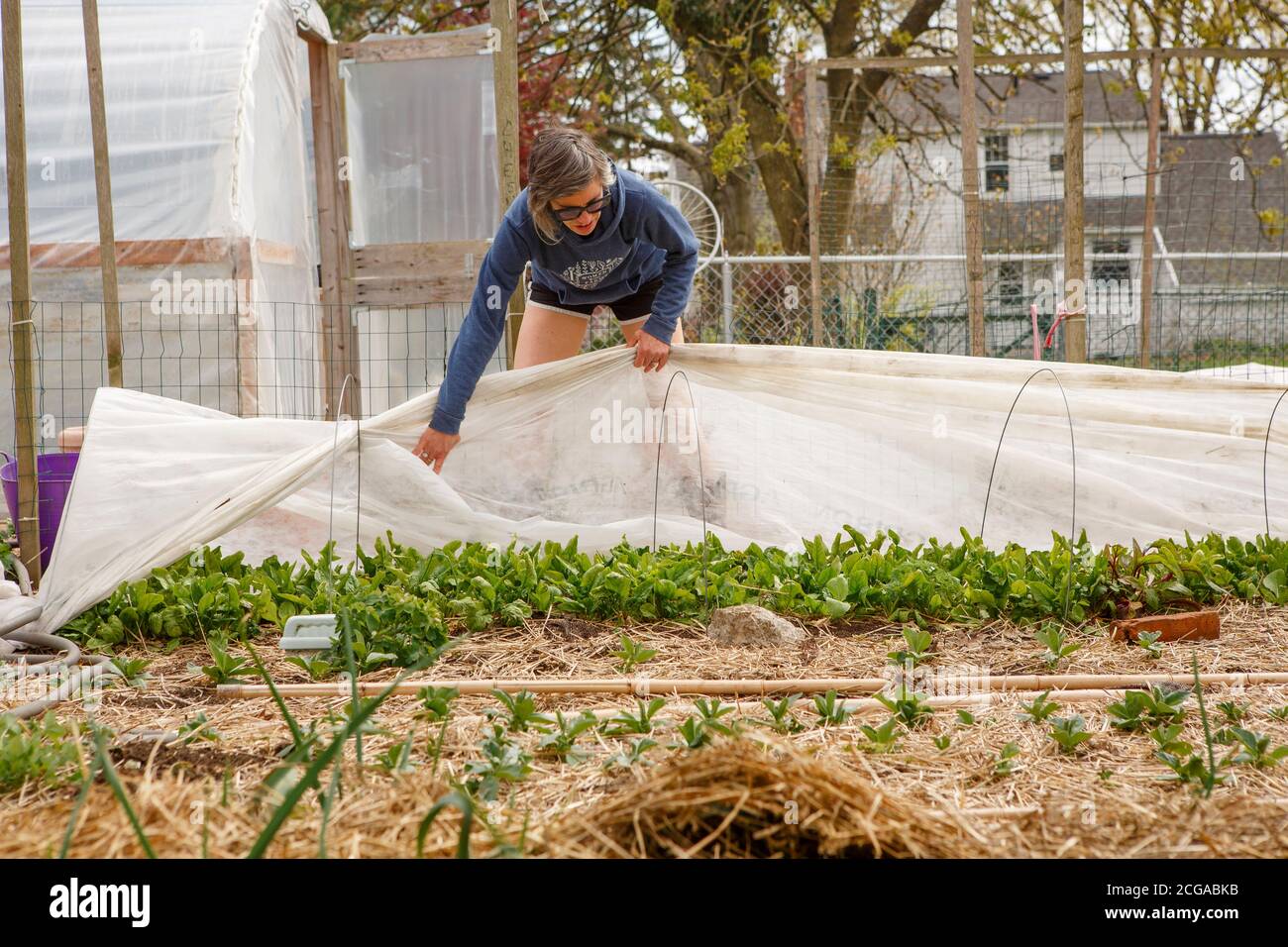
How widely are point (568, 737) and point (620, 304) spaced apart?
7.71 ft

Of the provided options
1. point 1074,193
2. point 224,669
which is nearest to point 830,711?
point 224,669

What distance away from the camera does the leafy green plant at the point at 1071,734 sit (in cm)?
197

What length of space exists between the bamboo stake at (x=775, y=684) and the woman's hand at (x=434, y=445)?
1218mm

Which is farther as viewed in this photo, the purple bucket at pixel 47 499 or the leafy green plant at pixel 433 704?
the purple bucket at pixel 47 499

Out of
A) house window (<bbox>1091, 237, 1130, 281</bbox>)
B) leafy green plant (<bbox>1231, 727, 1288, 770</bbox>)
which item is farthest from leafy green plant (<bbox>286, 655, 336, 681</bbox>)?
house window (<bbox>1091, 237, 1130, 281</bbox>)

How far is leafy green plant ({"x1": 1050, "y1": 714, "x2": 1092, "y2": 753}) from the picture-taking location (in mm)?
1974

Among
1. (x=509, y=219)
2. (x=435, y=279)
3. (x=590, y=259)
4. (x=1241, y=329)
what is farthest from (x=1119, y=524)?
(x=1241, y=329)

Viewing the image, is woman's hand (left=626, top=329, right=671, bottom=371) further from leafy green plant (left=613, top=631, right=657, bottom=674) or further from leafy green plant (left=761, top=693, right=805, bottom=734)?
leafy green plant (left=761, top=693, right=805, bottom=734)

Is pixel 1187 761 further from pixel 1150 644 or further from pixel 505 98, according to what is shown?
pixel 505 98

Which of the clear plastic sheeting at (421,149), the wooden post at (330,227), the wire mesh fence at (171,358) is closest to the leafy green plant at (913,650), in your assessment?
the wire mesh fence at (171,358)

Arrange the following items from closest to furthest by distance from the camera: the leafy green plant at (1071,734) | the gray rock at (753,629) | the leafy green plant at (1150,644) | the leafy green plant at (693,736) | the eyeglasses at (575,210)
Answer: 1. the leafy green plant at (693,736)
2. the leafy green plant at (1071,734)
3. the leafy green plant at (1150,644)
4. the gray rock at (753,629)
5. the eyeglasses at (575,210)

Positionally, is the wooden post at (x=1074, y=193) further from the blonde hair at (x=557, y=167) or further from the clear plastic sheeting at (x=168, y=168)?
the clear plastic sheeting at (x=168, y=168)

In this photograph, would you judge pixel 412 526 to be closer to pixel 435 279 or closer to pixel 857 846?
pixel 857 846

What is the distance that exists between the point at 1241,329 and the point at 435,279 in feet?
32.3
